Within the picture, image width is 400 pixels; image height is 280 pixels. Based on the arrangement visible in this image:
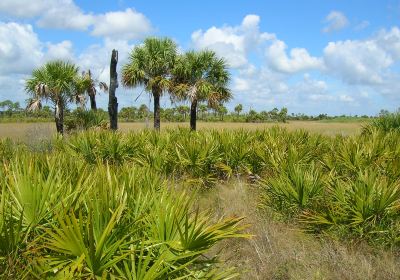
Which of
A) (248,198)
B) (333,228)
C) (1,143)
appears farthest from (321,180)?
(1,143)

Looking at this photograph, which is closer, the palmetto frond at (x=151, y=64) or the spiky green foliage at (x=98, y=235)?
the spiky green foliage at (x=98, y=235)

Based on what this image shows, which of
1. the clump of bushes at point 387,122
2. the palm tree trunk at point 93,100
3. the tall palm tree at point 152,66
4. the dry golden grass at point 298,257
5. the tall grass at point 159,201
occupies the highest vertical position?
the tall palm tree at point 152,66

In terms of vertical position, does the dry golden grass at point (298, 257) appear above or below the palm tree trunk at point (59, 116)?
below

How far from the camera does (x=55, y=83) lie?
76.0ft

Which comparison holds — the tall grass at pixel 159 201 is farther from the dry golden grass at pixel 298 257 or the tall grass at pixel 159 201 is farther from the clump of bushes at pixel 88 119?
the clump of bushes at pixel 88 119

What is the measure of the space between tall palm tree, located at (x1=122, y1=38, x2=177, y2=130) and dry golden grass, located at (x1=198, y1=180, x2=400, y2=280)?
19024 mm

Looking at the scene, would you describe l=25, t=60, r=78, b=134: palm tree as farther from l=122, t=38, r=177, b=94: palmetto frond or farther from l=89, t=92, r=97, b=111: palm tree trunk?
l=89, t=92, r=97, b=111: palm tree trunk

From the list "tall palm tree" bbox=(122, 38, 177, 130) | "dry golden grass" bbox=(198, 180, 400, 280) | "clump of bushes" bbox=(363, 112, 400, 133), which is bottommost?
"dry golden grass" bbox=(198, 180, 400, 280)

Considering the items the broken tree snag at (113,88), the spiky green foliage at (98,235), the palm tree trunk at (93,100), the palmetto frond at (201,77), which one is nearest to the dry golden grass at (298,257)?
the spiky green foliage at (98,235)

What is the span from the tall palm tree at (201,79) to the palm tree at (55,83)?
19.9ft

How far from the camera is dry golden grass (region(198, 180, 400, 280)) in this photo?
5281 millimetres

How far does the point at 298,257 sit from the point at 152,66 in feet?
67.9

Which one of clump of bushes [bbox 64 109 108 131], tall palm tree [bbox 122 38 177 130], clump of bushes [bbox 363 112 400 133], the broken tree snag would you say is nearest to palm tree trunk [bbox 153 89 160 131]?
tall palm tree [bbox 122 38 177 130]

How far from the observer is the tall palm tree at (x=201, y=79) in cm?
2438
